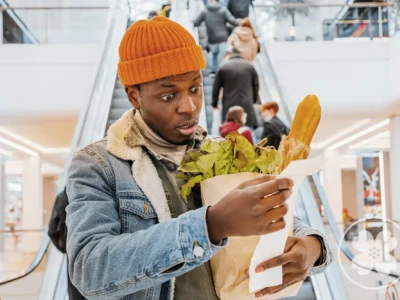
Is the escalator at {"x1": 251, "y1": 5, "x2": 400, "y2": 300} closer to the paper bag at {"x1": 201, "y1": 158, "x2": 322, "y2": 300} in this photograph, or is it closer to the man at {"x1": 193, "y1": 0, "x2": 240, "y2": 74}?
the man at {"x1": 193, "y1": 0, "x2": 240, "y2": 74}

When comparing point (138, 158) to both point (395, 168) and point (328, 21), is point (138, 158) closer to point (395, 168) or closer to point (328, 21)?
point (328, 21)

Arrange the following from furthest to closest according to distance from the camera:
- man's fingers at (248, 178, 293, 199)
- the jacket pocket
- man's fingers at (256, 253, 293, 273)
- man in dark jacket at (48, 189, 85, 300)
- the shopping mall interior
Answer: the shopping mall interior
man in dark jacket at (48, 189, 85, 300)
the jacket pocket
man's fingers at (256, 253, 293, 273)
man's fingers at (248, 178, 293, 199)

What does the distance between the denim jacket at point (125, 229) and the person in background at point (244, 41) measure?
6239mm

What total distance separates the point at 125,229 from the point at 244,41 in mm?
6471

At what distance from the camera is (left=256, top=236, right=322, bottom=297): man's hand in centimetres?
108

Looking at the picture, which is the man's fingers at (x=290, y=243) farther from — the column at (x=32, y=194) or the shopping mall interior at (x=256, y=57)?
the column at (x=32, y=194)

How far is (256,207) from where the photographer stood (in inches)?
35.8

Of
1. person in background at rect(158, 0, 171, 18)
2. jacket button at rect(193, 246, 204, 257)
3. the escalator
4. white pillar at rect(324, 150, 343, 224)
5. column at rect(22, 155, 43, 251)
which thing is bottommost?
white pillar at rect(324, 150, 343, 224)

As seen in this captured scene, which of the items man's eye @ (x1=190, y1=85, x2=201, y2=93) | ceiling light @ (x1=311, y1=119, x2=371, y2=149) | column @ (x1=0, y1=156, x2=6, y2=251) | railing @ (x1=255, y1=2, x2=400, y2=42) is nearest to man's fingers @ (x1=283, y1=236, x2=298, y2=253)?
man's eye @ (x1=190, y1=85, x2=201, y2=93)

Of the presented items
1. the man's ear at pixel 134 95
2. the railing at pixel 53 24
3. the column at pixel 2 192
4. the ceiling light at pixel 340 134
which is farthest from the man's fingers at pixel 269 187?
the column at pixel 2 192

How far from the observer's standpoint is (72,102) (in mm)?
11148

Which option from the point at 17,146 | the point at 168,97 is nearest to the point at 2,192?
the point at 17,146

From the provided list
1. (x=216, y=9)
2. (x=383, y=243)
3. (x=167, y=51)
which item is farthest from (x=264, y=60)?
(x=167, y=51)

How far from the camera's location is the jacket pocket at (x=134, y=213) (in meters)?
1.15
